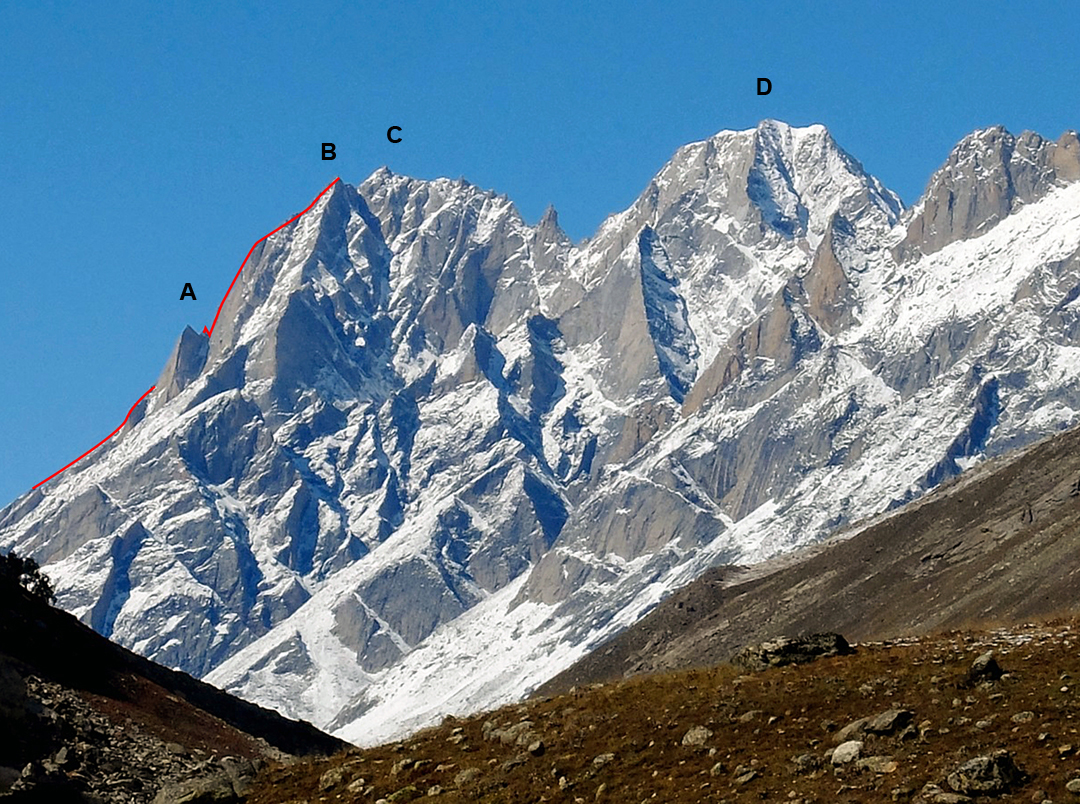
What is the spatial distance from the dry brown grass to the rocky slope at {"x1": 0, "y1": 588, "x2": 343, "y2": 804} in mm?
5288

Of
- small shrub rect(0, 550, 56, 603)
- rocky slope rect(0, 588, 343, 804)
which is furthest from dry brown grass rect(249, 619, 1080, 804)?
small shrub rect(0, 550, 56, 603)

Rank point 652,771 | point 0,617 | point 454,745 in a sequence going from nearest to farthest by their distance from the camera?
1. point 652,771
2. point 454,745
3. point 0,617

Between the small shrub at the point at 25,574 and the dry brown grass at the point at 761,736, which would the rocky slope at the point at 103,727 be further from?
the dry brown grass at the point at 761,736

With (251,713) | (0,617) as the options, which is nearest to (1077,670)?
(0,617)

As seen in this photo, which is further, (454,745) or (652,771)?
(454,745)

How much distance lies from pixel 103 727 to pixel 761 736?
86.1ft

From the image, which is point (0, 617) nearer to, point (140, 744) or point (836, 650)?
point (140, 744)

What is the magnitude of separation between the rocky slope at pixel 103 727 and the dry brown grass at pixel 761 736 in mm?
5288

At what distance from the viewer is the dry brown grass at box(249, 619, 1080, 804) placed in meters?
31.7

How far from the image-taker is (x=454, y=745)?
40656 millimetres

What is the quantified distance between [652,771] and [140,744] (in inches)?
906

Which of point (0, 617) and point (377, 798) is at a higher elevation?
point (0, 617)

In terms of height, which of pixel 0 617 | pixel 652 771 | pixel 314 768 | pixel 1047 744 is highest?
pixel 0 617

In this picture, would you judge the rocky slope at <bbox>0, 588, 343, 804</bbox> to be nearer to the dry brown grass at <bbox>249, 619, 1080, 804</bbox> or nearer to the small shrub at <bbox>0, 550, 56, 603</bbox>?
the small shrub at <bbox>0, 550, 56, 603</bbox>
